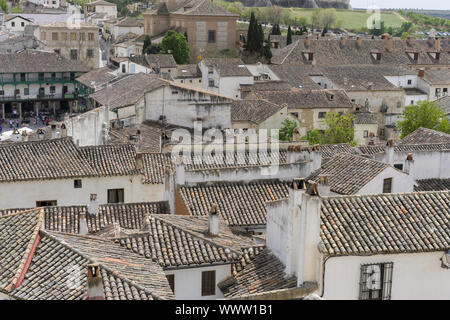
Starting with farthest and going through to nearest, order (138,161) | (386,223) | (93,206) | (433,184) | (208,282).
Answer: (138,161)
(433,184)
(93,206)
(208,282)
(386,223)

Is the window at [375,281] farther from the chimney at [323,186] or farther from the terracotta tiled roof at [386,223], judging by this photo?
the chimney at [323,186]

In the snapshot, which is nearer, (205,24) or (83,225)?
(83,225)

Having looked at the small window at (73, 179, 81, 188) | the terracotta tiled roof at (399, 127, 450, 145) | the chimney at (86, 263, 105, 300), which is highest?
the chimney at (86, 263, 105, 300)

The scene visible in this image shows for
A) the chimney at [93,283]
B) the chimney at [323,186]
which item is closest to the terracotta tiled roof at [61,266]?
the chimney at [93,283]

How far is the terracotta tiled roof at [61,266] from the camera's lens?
11.9m

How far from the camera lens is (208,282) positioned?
15.4 metres

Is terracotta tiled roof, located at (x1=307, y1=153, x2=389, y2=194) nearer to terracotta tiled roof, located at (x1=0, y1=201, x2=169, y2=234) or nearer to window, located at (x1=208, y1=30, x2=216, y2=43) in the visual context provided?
terracotta tiled roof, located at (x1=0, y1=201, x2=169, y2=234)

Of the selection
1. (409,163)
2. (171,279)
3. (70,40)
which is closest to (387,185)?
(409,163)

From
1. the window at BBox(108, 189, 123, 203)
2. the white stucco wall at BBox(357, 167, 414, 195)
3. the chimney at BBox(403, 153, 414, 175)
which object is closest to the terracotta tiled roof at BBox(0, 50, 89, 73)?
the window at BBox(108, 189, 123, 203)

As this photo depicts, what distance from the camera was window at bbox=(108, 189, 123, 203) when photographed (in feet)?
91.1

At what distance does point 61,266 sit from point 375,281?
6459 mm

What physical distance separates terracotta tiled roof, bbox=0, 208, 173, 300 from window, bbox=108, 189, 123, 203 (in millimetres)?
13056

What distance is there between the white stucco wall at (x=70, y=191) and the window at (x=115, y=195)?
15 cm

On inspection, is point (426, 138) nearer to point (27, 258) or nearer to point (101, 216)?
point (101, 216)
